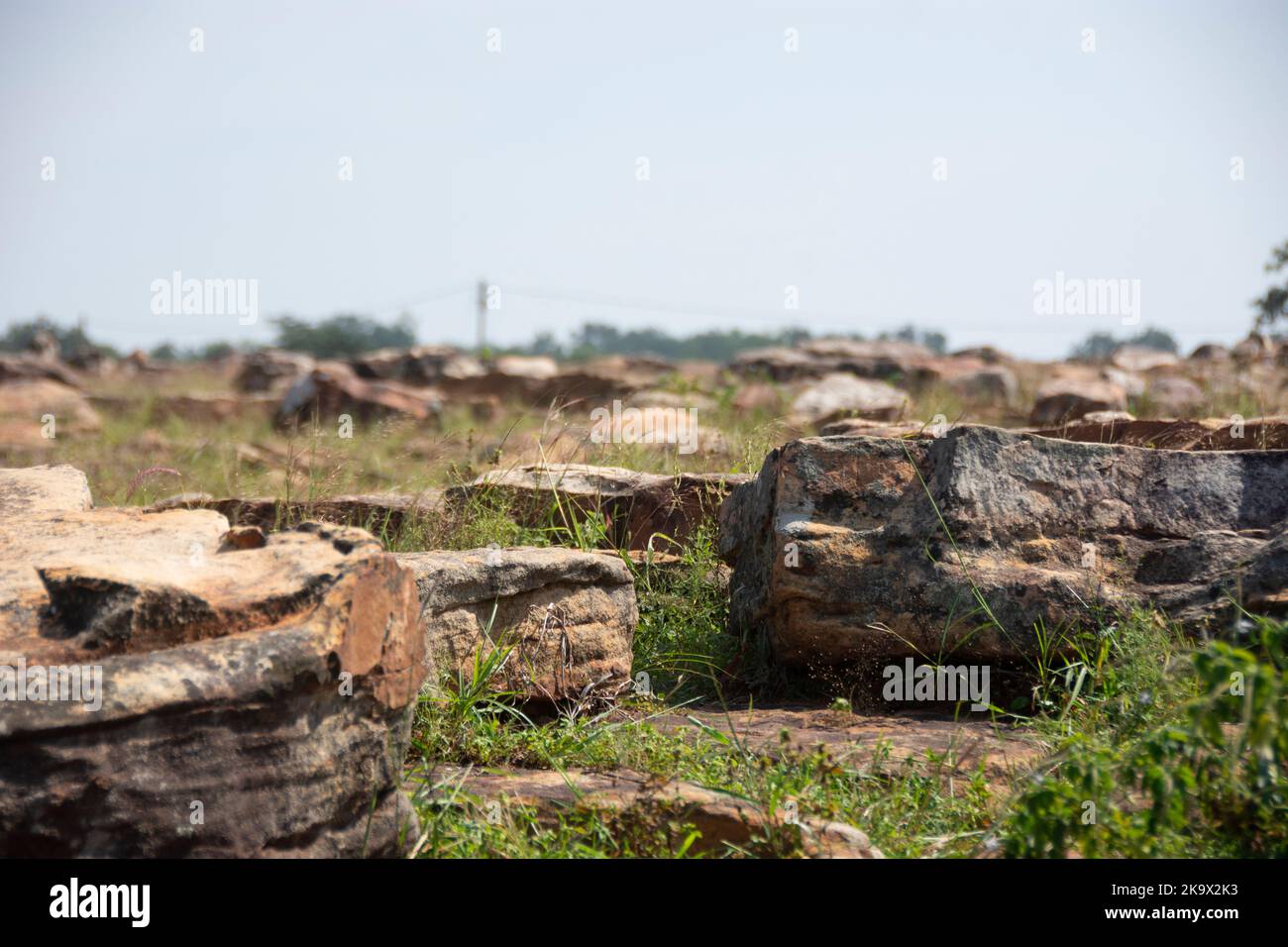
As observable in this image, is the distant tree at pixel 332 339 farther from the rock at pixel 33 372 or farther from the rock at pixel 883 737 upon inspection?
the rock at pixel 883 737

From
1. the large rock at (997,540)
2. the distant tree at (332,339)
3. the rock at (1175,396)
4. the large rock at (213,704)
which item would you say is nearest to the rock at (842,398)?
the rock at (1175,396)

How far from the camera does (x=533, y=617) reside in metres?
4.24

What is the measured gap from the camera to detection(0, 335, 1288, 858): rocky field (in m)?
2.49

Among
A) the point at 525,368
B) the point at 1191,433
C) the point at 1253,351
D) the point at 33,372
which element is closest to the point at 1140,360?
the point at 1253,351

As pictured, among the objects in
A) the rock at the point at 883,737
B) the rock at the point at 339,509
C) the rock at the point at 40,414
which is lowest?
the rock at the point at 883,737

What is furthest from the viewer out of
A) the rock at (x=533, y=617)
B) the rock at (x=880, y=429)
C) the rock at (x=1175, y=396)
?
the rock at (x=1175, y=396)

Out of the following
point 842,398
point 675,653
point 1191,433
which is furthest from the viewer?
point 842,398

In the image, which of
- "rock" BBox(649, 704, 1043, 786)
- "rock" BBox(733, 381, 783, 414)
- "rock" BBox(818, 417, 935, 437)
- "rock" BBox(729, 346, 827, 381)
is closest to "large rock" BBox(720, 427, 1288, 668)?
"rock" BBox(649, 704, 1043, 786)

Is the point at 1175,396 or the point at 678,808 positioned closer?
the point at 678,808

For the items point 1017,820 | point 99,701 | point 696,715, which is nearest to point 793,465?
point 696,715

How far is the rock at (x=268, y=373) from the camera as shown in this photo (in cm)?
2394

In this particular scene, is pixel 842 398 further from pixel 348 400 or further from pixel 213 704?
pixel 213 704

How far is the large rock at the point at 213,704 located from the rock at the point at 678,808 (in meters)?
0.41

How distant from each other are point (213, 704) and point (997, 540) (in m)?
2.91
